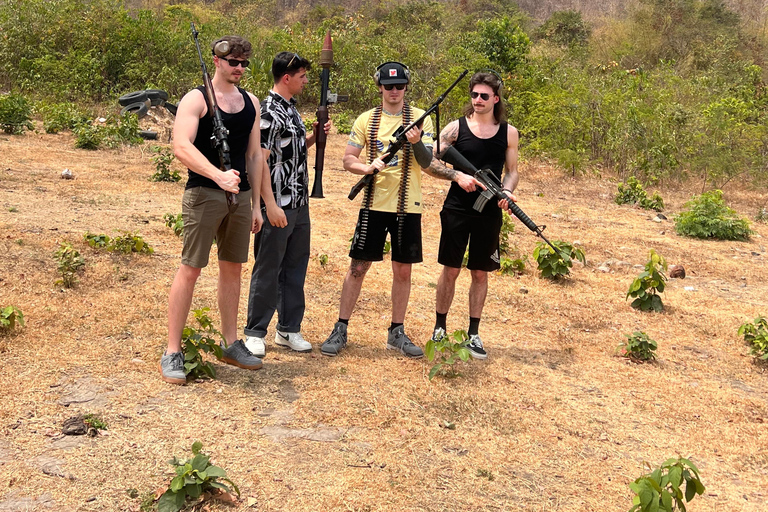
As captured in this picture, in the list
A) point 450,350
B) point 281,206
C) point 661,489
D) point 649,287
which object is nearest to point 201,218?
point 281,206

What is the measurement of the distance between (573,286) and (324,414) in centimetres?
386

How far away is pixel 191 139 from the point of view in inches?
148

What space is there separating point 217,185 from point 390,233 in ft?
3.97

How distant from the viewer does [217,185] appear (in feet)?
12.8

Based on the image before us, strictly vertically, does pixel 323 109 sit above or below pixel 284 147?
above

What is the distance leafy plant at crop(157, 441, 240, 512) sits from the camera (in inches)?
120

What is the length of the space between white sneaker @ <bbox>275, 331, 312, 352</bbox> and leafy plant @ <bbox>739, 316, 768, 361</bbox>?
123 inches

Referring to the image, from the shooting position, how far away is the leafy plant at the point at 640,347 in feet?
17.5

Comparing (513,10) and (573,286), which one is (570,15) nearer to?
(513,10)

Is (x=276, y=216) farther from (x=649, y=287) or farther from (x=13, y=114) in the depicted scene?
(x=13, y=114)

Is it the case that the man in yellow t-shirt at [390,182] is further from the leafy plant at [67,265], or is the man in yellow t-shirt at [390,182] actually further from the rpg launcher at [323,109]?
the leafy plant at [67,265]

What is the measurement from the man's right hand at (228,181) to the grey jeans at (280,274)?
0.73 metres

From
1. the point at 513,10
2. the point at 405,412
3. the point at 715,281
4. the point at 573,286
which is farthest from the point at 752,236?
the point at 513,10

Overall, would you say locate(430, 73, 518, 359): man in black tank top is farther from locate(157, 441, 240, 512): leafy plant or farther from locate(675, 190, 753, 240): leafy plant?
locate(675, 190, 753, 240): leafy plant
